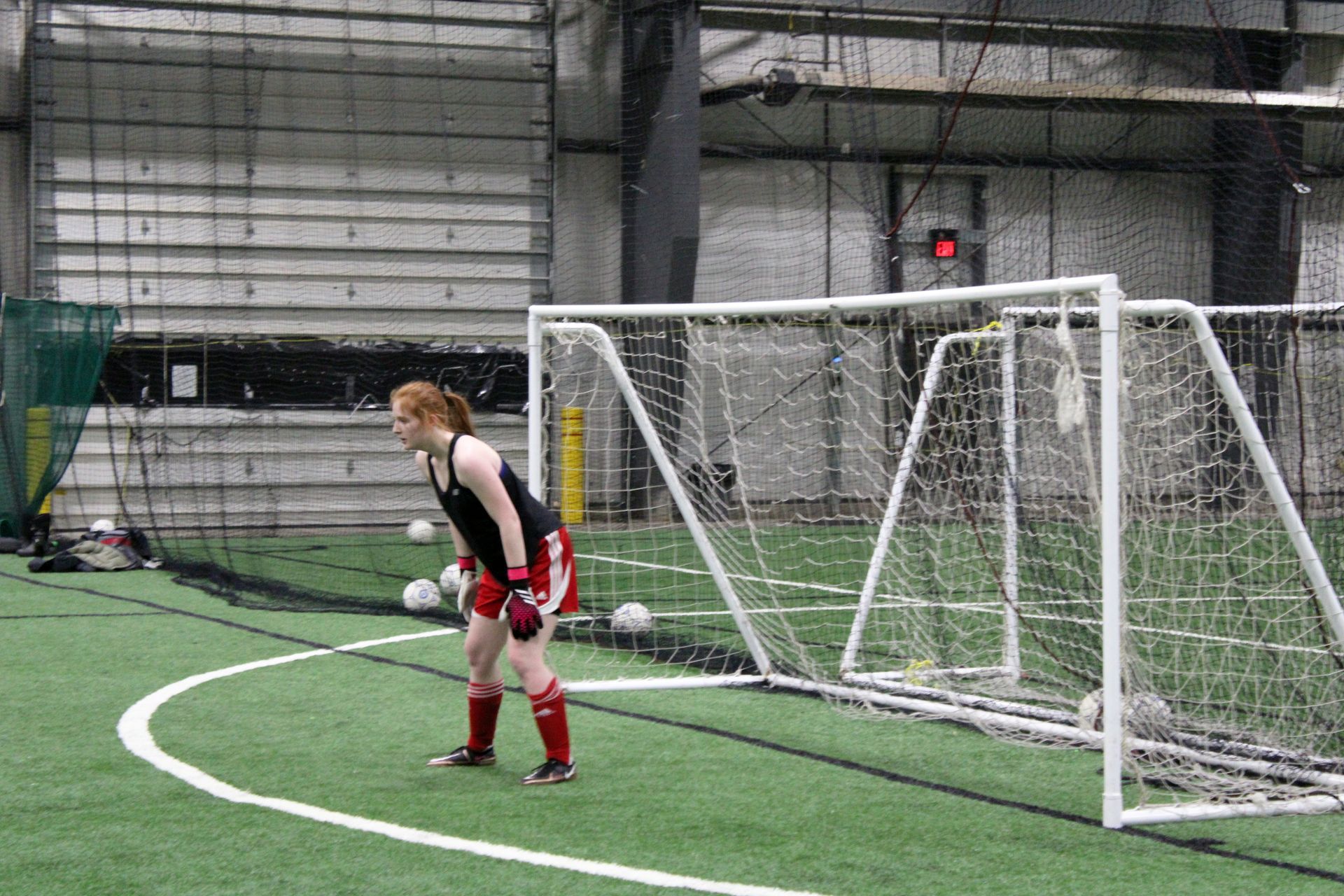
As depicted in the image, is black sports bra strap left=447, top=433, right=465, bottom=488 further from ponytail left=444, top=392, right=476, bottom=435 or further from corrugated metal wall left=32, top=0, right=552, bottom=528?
corrugated metal wall left=32, top=0, right=552, bottom=528

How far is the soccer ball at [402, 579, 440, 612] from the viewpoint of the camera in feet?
27.5

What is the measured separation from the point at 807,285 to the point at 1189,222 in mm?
4028

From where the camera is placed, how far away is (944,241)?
583 inches

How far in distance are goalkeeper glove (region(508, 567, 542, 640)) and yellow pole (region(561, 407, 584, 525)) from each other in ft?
8.09

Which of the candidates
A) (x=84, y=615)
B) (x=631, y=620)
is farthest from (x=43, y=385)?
(x=631, y=620)

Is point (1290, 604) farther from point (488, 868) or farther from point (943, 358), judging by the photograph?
point (488, 868)

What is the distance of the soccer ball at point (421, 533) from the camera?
12.3 m

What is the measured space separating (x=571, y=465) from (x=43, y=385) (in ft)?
20.6

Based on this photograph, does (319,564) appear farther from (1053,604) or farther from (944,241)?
(944,241)

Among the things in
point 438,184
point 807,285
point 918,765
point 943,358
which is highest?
point 438,184

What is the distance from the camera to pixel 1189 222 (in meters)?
15.1

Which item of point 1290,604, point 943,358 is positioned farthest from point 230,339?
point 1290,604

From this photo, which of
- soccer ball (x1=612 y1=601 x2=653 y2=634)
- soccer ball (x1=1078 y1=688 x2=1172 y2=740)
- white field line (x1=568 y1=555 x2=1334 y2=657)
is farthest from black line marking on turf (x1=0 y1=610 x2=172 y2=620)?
soccer ball (x1=1078 y1=688 x2=1172 y2=740)

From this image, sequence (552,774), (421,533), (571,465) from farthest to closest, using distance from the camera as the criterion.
Result: (421,533) → (571,465) → (552,774)
